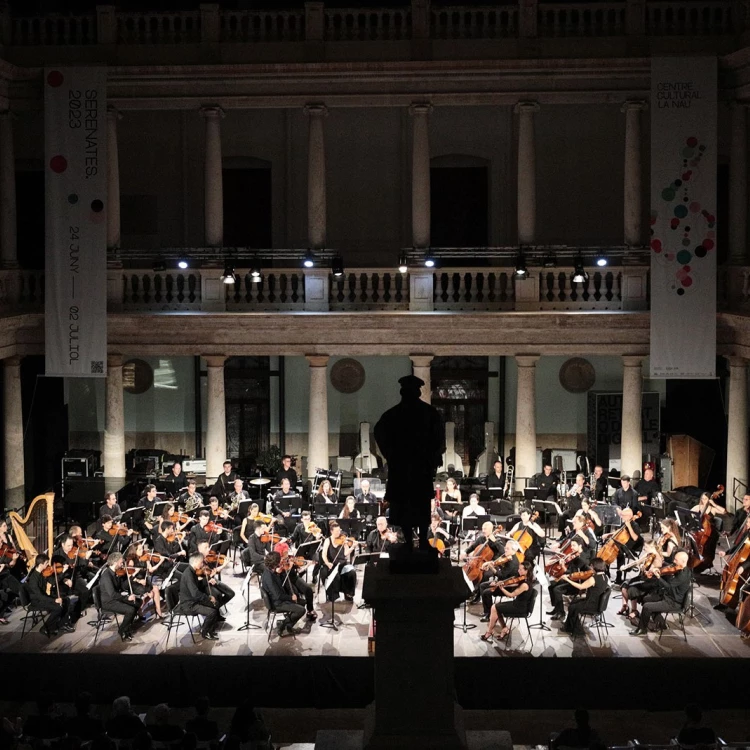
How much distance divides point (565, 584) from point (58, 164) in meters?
12.7

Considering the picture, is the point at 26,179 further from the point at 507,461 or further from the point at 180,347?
the point at 507,461

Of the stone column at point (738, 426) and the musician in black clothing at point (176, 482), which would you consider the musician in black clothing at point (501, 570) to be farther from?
the stone column at point (738, 426)

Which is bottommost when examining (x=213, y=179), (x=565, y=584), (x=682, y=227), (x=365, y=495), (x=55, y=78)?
(x=565, y=584)

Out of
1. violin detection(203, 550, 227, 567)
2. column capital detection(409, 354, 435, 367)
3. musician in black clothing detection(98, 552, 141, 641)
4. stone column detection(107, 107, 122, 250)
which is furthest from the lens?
column capital detection(409, 354, 435, 367)

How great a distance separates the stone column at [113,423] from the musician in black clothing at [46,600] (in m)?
7.02

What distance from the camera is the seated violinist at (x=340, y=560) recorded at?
1833cm

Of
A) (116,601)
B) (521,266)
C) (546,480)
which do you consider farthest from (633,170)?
(116,601)

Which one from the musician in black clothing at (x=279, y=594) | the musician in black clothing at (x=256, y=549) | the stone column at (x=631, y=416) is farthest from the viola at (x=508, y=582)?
the stone column at (x=631, y=416)

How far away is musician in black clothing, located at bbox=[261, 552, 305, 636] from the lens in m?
17.5

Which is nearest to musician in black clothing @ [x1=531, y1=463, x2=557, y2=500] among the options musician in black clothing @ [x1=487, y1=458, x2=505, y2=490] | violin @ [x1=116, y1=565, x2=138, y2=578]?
musician in black clothing @ [x1=487, y1=458, x2=505, y2=490]

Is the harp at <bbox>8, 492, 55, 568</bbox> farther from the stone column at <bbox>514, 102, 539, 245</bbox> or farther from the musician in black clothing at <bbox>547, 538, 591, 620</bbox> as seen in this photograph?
the stone column at <bbox>514, 102, 539, 245</bbox>

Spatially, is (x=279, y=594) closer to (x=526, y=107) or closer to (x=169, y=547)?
(x=169, y=547)

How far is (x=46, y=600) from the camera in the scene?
57.4 ft

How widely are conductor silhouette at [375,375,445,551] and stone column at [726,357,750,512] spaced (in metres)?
13.5
